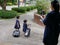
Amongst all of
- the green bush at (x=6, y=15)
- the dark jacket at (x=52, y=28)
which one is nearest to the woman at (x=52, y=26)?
the dark jacket at (x=52, y=28)

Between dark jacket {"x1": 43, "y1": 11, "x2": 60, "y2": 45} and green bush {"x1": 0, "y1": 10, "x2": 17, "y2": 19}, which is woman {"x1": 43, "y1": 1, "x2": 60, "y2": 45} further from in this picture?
green bush {"x1": 0, "y1": 10, "x2": 17, "y2": 19}

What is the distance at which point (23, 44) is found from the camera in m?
10.8

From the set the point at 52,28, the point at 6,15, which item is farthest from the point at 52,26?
the point at 6,15

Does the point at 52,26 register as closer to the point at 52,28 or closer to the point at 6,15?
the point at 52,28

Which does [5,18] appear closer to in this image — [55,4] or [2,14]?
[2,14]

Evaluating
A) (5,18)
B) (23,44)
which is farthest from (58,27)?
(5,18)

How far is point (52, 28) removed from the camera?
5039 millimetres

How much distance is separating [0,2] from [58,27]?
67.8ft

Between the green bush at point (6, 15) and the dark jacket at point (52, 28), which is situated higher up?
the dark jacket at point (52, 28)

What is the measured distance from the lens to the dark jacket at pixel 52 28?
5.03 m

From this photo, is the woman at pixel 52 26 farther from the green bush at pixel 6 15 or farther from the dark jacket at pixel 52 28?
the green bush at pixel 6 15

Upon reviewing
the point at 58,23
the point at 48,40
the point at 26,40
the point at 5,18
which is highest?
the point at 58,23

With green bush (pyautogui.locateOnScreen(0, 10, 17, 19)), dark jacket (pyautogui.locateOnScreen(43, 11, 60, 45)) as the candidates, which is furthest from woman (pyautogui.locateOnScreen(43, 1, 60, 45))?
green bush (pyautogui.locateOnScreen(0, 10, 17, 19))

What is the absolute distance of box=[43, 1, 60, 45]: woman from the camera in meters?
5.03
